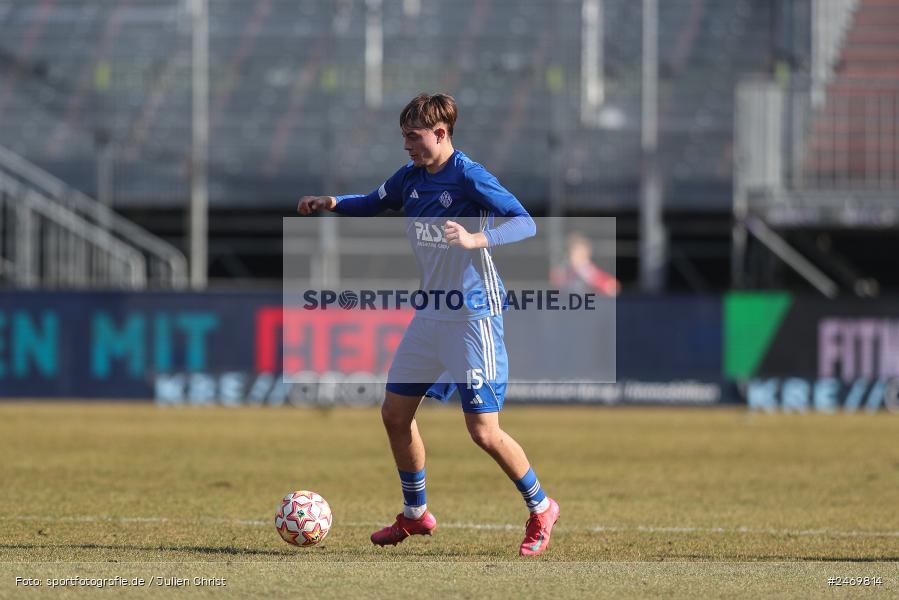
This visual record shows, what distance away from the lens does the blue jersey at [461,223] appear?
7.67 m

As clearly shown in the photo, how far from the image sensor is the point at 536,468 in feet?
42.7

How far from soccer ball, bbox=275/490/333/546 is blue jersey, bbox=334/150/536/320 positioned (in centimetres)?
114

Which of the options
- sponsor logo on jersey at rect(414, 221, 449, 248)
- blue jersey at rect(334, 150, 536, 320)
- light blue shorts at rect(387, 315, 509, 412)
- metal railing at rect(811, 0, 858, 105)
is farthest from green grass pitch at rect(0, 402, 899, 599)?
metal railing at rect(811, 0, 858, 105)

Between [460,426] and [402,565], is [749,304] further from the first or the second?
[402,565]

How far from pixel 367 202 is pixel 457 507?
277 centimetres

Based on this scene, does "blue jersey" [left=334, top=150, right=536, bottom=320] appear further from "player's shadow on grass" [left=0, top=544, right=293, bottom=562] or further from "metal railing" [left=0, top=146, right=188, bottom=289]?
"metal railing" [left=0, top=146, right=188, bottom=289]

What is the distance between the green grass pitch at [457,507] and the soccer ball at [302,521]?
16cm

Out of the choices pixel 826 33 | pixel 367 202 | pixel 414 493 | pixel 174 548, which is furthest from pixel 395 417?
pixel 826 33

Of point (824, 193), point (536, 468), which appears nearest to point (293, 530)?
point (536, 468)

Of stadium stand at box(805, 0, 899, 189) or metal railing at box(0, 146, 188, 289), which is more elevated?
stadium stand at box(805, 0, 899, 189)

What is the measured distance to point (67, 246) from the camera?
23141 millimetres

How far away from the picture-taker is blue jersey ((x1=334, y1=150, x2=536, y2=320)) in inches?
302

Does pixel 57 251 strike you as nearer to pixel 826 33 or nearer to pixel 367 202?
pixel 826 33

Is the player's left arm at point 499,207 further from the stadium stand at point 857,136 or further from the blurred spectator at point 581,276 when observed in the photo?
the stadium stand at point 857,136
